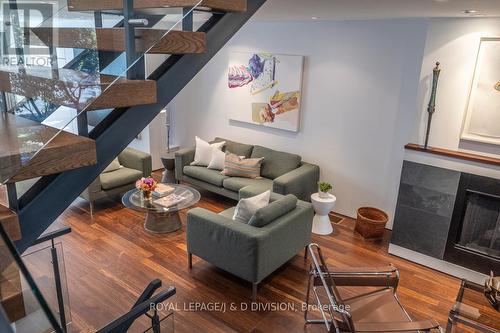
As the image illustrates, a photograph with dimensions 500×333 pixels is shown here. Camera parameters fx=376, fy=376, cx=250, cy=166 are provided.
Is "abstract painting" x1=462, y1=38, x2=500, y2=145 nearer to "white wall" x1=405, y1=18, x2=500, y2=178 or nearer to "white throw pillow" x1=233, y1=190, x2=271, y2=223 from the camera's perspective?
"white wall" x1=405, y1=18, x2=500, y2=178

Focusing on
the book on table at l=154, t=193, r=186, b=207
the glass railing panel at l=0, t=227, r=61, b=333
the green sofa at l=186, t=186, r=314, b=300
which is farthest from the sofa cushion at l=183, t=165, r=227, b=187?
the glass railing panel at l=0, t=227, r=61, b=333

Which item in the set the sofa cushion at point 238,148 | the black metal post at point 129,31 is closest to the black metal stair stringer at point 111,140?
the black metal post at point 129,31

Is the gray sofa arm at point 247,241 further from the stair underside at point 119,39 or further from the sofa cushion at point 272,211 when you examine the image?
the stair underside at point 119,39

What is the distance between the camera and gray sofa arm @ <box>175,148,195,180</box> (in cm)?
562

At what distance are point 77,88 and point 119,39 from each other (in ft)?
0.93

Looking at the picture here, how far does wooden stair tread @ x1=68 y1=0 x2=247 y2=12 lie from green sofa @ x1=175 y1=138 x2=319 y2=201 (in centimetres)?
290

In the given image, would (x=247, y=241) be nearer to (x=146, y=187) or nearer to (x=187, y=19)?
(x=146, y=187)

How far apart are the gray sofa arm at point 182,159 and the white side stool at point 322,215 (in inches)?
82.1

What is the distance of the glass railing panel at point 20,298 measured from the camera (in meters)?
0.98

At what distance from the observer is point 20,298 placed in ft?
3.66

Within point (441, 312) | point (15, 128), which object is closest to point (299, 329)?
point (441, 312)

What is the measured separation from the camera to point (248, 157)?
5590 mm

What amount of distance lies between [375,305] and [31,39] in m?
2.67

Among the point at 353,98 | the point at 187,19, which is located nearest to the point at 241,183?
the point at 353,98
